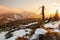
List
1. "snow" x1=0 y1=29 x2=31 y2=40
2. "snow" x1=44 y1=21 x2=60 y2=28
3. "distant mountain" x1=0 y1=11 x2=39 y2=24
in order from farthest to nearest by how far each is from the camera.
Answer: "distant mountain" x1=0 y1=11 x2=39 y2=24
"snow" x1=44 y1=21 x2=60 y2=28
"snow" x1=0 y1=29 x2=31 y2=40

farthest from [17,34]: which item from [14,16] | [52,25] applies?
[52,25]

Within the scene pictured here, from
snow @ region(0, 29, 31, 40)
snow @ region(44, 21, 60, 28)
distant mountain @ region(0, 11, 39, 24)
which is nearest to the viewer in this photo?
snow @ region(0, 29, 31, 40)

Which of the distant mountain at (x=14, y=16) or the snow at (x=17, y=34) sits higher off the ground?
the distant mountain at (x=14, y=16)

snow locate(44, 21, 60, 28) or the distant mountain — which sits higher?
the distant mountain

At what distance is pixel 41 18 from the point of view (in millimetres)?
5316

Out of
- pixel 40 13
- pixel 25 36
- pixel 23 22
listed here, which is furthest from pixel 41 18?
pixel 25 36

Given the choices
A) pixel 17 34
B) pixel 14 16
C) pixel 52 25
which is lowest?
pixel 17 34

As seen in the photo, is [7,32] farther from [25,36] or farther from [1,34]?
[25,36]

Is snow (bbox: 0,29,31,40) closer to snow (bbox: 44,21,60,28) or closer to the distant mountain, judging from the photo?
the distant mountain

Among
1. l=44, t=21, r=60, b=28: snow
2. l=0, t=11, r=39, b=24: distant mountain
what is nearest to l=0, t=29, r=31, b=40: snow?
l=0, t=11, r=39, b=24: distant mountain

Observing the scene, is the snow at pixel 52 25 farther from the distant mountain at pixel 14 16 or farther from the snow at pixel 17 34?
the snow at pixel 17 34

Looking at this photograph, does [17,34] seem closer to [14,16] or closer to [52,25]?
[14,16]

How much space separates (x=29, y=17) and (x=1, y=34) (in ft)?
2.77

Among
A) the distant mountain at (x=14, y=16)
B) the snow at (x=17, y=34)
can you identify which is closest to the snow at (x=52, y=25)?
the distant mountain at (x=14, y=16)
